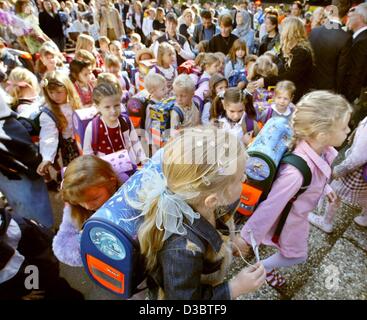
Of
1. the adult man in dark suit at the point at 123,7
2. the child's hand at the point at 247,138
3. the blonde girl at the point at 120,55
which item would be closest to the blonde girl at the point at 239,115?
the child's hand at the point at 247,138

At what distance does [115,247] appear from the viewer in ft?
3.84

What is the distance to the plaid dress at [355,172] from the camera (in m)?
2.31

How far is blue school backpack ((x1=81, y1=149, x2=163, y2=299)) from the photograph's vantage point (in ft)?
3.80

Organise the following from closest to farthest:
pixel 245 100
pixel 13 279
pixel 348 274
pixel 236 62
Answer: pixel 13 279 → pixel 348 274 → pixel 245 100 → pixel 236 62

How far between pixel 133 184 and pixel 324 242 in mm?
2334

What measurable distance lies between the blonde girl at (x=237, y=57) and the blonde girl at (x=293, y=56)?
1.03 m

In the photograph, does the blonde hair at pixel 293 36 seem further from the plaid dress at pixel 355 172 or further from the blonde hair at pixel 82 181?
the blonde hair at pixel 82 181

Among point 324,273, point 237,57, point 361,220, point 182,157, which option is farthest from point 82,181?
point 237,57

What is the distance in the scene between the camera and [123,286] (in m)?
1.23

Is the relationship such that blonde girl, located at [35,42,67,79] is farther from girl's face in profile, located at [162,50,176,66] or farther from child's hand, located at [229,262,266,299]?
child's hand, located at [229,262,266,299]

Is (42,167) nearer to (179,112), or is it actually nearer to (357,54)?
(179,112)

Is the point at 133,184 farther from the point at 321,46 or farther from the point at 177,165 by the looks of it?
the point at 321,46
